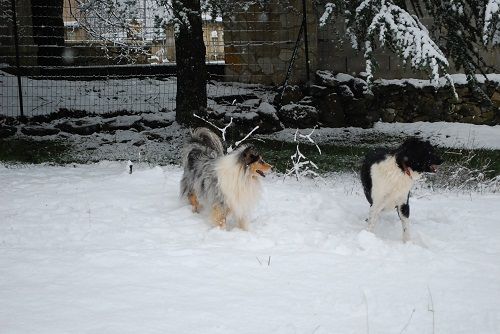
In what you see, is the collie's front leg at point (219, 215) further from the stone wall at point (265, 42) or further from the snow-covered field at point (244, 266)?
the stone wall at point (265, 42)

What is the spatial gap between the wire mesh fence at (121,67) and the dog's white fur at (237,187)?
6.68 m

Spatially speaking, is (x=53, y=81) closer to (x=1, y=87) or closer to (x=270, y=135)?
(x=1, y=87)

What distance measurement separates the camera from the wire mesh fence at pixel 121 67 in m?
11.9

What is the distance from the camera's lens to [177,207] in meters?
6.28

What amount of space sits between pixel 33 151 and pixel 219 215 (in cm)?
535

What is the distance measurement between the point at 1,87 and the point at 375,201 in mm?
9467

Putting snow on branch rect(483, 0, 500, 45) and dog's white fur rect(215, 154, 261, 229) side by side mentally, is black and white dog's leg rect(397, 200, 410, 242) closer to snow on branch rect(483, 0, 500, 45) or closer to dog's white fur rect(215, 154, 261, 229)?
dog's white fur rect(215, 154, 261, 229)

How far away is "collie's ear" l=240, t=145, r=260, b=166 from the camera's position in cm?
541

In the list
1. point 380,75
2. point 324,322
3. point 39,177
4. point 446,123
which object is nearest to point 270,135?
point 380,75

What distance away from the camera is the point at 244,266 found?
4590 mm

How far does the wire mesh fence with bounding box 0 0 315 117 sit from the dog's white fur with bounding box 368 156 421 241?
7.21 m

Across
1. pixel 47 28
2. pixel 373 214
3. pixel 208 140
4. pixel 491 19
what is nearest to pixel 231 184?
pixel 208 140

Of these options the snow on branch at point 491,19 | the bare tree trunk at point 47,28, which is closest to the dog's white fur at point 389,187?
the snow on branch at point 491,19

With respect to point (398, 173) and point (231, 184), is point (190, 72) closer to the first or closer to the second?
point (231, 184)
